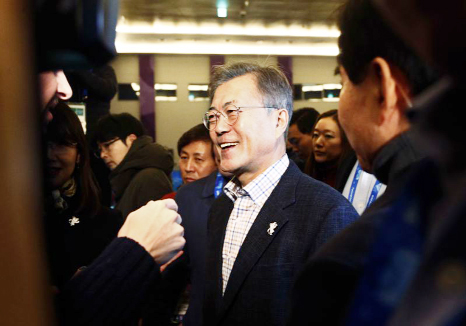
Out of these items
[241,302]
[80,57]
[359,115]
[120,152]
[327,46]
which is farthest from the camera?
[327,46]

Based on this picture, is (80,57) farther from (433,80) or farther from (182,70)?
(182,70)

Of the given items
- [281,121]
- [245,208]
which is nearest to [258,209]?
[245,208]

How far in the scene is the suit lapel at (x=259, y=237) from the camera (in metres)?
1.58

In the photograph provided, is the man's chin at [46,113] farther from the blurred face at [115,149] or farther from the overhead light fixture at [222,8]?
the overhead light fixture at [222,8]

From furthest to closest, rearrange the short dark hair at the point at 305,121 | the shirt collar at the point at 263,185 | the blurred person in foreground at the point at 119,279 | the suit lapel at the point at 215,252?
the short dark hair at the point at 305,121
the shirt collar at the point at 263,185
the suit lapel at the point at 215,252
the blurred person in foreground at the point at 119,279

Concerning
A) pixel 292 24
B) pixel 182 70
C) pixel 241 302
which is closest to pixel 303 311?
pixel 241 302

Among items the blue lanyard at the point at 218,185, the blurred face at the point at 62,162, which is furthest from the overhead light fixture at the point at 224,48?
the blurred face at the point at 62,162

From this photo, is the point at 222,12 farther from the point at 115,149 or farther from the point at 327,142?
the point at 327,142

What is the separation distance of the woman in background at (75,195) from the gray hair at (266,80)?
708mm

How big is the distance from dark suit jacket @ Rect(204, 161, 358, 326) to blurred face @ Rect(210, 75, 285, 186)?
0.22 m

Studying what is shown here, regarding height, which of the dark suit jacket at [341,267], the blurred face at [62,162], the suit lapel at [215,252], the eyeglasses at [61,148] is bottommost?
the suit lapel at [215,252]

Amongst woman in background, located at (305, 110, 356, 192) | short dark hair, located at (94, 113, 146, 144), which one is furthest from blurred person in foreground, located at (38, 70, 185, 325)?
short dark hair, located at (94, 113, 146, 144)

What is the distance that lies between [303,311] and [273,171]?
50.9 inches

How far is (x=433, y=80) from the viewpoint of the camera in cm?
54
